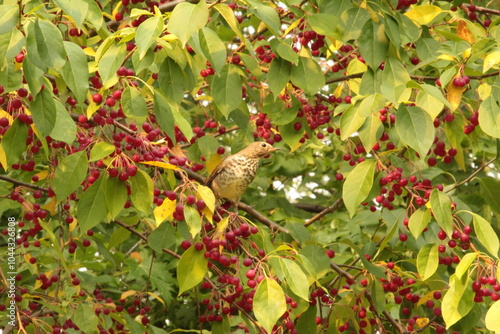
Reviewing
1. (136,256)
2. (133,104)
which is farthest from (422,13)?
(136,256)

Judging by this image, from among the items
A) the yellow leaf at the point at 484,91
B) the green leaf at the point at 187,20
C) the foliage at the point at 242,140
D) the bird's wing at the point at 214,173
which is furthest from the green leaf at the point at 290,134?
the green leaf at the point at 187,20

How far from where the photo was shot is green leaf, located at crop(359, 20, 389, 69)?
11.0 feet

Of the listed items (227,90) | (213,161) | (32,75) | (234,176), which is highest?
(32,75)

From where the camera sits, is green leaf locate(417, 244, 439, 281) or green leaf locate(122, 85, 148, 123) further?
green leaf locate(417, 244, 439, 281)

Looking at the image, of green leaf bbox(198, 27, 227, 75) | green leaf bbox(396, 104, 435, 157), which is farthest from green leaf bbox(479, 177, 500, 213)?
green leaf bbox(198, 27, 227, 75)

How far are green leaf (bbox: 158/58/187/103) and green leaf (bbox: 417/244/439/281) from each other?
1175 millimetres

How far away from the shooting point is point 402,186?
3.53 metres

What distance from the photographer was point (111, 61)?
2838mm

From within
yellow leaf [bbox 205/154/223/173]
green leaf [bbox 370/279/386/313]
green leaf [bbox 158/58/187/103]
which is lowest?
green leaf [bbox 370/279/386/313]

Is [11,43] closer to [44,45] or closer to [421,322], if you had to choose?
[44,45]

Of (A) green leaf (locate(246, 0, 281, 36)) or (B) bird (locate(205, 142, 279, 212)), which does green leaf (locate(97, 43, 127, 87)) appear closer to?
(A) green leaf (locate(246, 0, 281, 36))

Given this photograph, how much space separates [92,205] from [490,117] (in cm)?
152

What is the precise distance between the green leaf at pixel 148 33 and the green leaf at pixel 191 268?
3.05 feet

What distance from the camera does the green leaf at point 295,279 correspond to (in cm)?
287
